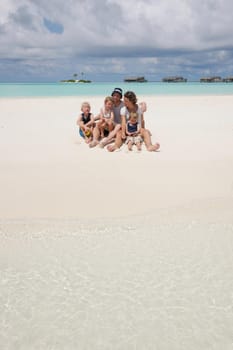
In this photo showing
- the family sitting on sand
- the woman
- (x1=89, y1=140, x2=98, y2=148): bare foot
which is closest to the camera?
the woman

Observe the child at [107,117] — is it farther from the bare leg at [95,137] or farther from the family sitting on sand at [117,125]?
the bare leg at [95,137]

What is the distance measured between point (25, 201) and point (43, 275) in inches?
63.9

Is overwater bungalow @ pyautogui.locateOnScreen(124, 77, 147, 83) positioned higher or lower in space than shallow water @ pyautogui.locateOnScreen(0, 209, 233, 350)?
higher

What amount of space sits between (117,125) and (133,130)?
40cm

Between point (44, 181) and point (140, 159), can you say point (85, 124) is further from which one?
point (44, 181)

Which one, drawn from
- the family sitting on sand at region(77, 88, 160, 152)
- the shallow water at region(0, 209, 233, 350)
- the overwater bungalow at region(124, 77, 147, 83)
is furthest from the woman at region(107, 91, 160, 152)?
the overwater bungalow at region(124, 77, 147, 83)

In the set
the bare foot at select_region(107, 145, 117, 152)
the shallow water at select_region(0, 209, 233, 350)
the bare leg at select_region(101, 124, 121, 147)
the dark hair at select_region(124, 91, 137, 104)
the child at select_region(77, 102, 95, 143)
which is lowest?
the shallow water at select_region(0, 209, 233, 350)

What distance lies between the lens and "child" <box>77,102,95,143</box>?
7725mm

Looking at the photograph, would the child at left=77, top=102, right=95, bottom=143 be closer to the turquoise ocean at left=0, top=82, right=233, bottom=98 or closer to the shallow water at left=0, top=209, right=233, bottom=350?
the shallow water at left=0, top=209, right=233, bottom=350

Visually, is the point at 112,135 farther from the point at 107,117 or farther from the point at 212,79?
the point at 212,79

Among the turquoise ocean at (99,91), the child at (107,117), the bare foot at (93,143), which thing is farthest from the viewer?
the turquoise ocean at (99,91)

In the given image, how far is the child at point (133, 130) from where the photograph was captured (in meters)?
7.04

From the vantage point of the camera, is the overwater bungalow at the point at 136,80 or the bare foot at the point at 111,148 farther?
the overwater bungalow at the point at 136,80

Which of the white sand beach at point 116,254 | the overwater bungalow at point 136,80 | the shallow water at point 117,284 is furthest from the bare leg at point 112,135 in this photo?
the overwater bungalow at point 136,80
